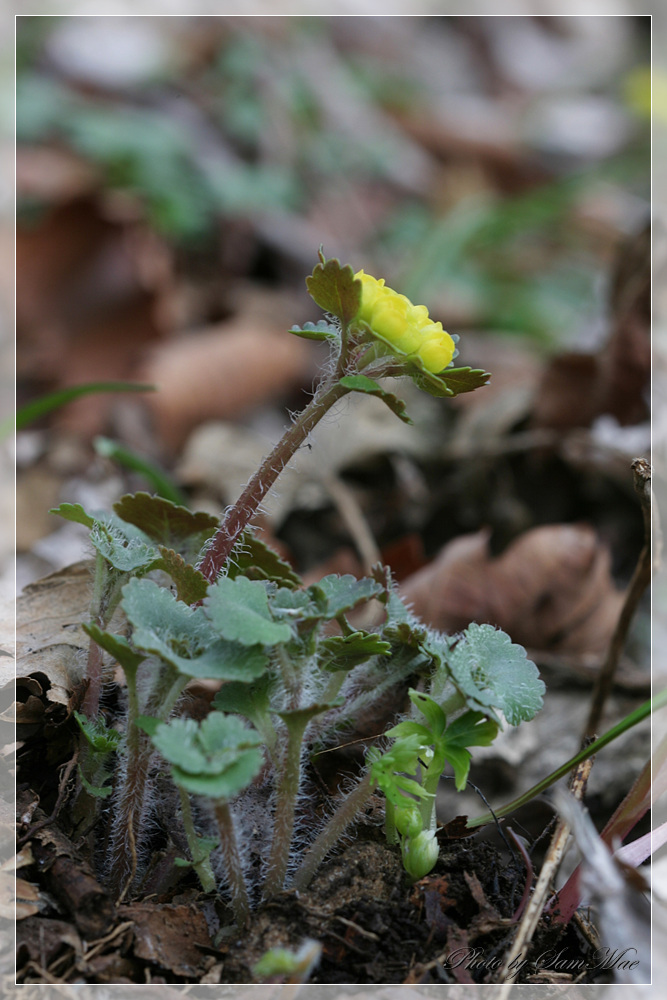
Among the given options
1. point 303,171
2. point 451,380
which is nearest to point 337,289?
point 451,380

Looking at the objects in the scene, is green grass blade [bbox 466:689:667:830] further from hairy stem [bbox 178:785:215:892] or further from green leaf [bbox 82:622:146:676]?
green leaf [bbox 82:622:146:676]

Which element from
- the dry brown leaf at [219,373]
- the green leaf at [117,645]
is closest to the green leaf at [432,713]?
the green leaf at [117,645]

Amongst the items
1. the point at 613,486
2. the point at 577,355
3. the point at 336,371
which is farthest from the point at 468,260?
the point at 336,371

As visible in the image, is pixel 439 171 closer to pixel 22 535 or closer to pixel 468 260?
pixel 468 260

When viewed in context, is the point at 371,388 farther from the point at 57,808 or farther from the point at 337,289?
the point at 57,808

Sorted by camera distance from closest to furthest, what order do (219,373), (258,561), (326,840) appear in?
(326,840), (258,561), (219,373)

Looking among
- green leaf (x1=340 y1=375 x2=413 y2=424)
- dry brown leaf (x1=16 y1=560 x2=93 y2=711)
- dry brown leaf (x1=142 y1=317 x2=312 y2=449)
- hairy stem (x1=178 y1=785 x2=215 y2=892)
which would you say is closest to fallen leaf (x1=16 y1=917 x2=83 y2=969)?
hairy stem (x1=178 y1=785 x2=215 y2=892)
